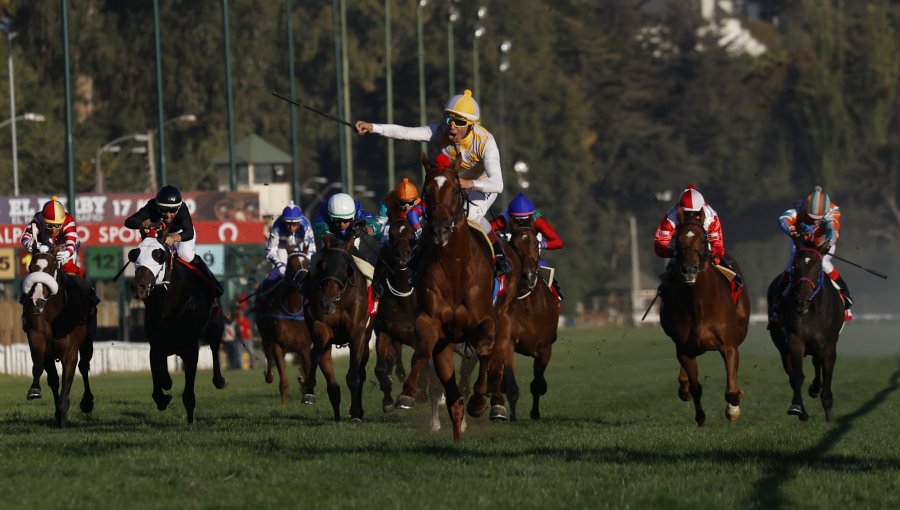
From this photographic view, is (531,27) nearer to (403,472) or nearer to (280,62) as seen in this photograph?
(280,62)

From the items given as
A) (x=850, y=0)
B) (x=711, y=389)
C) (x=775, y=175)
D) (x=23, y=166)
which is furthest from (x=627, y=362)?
(x=850, y=0)

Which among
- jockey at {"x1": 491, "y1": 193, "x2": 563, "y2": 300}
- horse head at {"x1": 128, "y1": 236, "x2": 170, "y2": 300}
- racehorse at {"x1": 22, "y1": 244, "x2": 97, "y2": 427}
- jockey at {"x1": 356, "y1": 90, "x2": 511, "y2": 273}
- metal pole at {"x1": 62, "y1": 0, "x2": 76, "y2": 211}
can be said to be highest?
metal pole at {"x1": 62, "y1": 0, "x2": 76, "y2": 211}

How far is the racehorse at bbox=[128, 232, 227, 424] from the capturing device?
17.9 m

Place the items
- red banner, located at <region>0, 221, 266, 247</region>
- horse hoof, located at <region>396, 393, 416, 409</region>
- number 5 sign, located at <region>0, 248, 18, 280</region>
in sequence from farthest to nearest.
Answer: red banner, located at <region>0, 221, 266, 247</region> → number 5 sign, located at <region>0, 248, 18, 280</region> → horse hoof, located at <region>396, 393, 416, 409</region>

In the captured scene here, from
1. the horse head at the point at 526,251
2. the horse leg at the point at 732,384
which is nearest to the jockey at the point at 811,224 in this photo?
the horse leg at the point at 732,384

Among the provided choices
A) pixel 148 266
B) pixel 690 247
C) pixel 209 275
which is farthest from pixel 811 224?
pixel 148 266

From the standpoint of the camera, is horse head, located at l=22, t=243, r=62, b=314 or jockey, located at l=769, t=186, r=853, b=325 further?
jockey, located at l=769, t=186, r=853, b=325

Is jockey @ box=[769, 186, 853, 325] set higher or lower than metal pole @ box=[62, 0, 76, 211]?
lower

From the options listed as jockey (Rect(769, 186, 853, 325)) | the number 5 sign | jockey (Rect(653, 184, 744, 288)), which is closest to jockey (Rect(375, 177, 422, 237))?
jockey (Rect(653, 184, 744, 288))

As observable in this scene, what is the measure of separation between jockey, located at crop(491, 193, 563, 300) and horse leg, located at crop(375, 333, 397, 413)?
1811 mm

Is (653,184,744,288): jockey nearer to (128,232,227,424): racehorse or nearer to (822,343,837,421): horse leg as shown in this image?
(822,343,837,421): horse leg

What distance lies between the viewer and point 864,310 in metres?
105

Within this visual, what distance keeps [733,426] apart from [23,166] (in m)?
60.5

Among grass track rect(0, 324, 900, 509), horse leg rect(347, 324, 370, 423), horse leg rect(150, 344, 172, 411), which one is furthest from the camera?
horse leg rect(347, 324, 370, 423)
